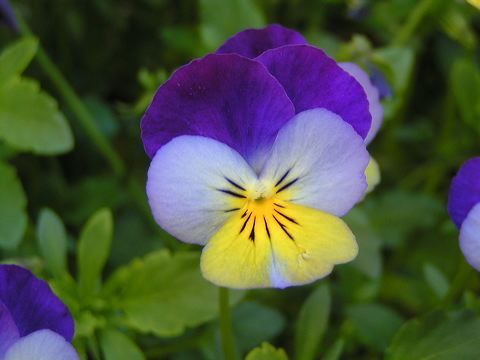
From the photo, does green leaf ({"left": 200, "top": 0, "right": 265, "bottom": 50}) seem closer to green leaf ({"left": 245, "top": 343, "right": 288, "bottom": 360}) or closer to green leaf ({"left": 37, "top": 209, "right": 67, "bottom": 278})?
green leaf ({"left": 37, "top": 209, "right": 67, "bottom": 278})

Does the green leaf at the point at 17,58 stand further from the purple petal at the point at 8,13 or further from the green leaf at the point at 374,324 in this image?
the green leaf at the point at 374,324

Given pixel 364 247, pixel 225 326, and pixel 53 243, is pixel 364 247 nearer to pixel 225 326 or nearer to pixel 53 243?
pixel 225 326

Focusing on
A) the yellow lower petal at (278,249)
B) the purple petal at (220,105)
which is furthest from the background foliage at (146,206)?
the purple petal at (220,105)

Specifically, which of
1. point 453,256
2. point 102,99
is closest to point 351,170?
point 453,256

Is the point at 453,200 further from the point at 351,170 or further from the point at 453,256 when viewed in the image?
the point at 453,256

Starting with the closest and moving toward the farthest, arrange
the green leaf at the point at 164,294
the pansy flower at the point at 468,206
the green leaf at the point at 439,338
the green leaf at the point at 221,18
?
the pansy flower at the point at 468,206 < the green leaf at the point at 439,338 < the green leaf at the point at 164,294 < the green leaf at the point at 221,18
